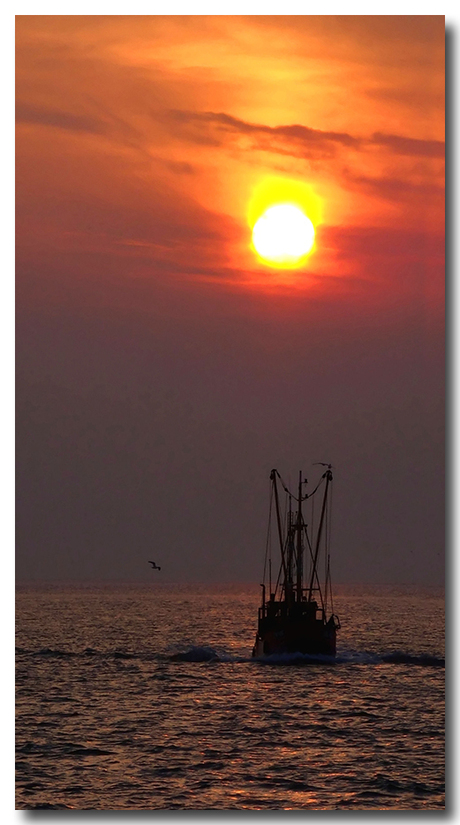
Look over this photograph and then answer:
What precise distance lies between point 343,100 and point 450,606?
7.53m

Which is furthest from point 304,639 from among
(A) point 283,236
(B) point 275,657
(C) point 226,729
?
(A) point 283,236

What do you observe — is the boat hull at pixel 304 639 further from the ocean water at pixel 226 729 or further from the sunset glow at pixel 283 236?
the sunset glow at pixel 283 236

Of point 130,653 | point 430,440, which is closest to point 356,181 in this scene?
point 430,440

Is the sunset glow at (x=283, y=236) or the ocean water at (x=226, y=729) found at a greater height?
the sunset glow at (x=283, y=236)

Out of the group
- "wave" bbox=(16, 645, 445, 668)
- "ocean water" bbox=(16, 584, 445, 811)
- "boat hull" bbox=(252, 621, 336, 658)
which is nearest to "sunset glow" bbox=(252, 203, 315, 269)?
"ocean water" bbox=(16, 584, 445, 811)

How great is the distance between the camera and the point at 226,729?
26.5 m

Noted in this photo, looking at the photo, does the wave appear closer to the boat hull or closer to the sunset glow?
the boat hull

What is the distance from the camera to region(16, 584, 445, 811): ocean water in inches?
695

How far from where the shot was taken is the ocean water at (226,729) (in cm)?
1764

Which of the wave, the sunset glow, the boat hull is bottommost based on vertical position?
the wave

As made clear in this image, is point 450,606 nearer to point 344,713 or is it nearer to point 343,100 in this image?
point 343,100

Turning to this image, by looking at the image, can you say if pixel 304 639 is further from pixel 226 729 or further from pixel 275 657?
pixel 226 729

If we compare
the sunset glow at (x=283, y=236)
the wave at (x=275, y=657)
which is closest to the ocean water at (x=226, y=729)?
the wave at (x=275, y=657)

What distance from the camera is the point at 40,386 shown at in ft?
60.6
